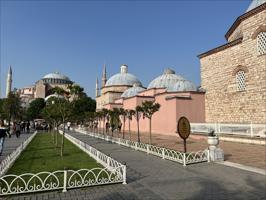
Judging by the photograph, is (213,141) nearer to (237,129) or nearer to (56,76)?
(237,129)

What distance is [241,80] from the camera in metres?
17.0

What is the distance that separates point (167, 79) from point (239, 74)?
1320cm

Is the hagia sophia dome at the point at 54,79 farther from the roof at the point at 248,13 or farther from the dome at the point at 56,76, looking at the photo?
the roof at the point at 248,13

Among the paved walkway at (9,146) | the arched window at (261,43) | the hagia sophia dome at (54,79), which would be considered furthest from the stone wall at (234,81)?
the hagia sophia dome at (54,79)

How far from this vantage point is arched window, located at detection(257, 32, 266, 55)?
49.9ft

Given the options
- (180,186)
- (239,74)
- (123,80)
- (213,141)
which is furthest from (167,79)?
(180,186)

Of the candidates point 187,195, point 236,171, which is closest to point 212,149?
point 236,171

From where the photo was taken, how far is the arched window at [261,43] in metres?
15.2

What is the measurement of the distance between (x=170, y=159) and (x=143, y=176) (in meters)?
2.68

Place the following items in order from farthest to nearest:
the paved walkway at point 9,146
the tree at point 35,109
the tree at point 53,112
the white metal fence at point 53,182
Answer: the tree at point 35,109
the tree at point 53,112
the paved walkway at point 9,146
the white metal fence at point 53,182

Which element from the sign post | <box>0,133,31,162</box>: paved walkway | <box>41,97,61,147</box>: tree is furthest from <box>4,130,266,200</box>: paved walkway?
<box>0,133,31,162</box>: paved walkway

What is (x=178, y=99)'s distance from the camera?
813 inches

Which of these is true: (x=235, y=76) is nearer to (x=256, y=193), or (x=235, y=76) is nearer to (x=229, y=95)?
(x=229, y=95)

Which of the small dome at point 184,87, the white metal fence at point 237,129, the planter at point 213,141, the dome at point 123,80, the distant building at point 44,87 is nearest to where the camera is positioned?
the planter at point 213,141
